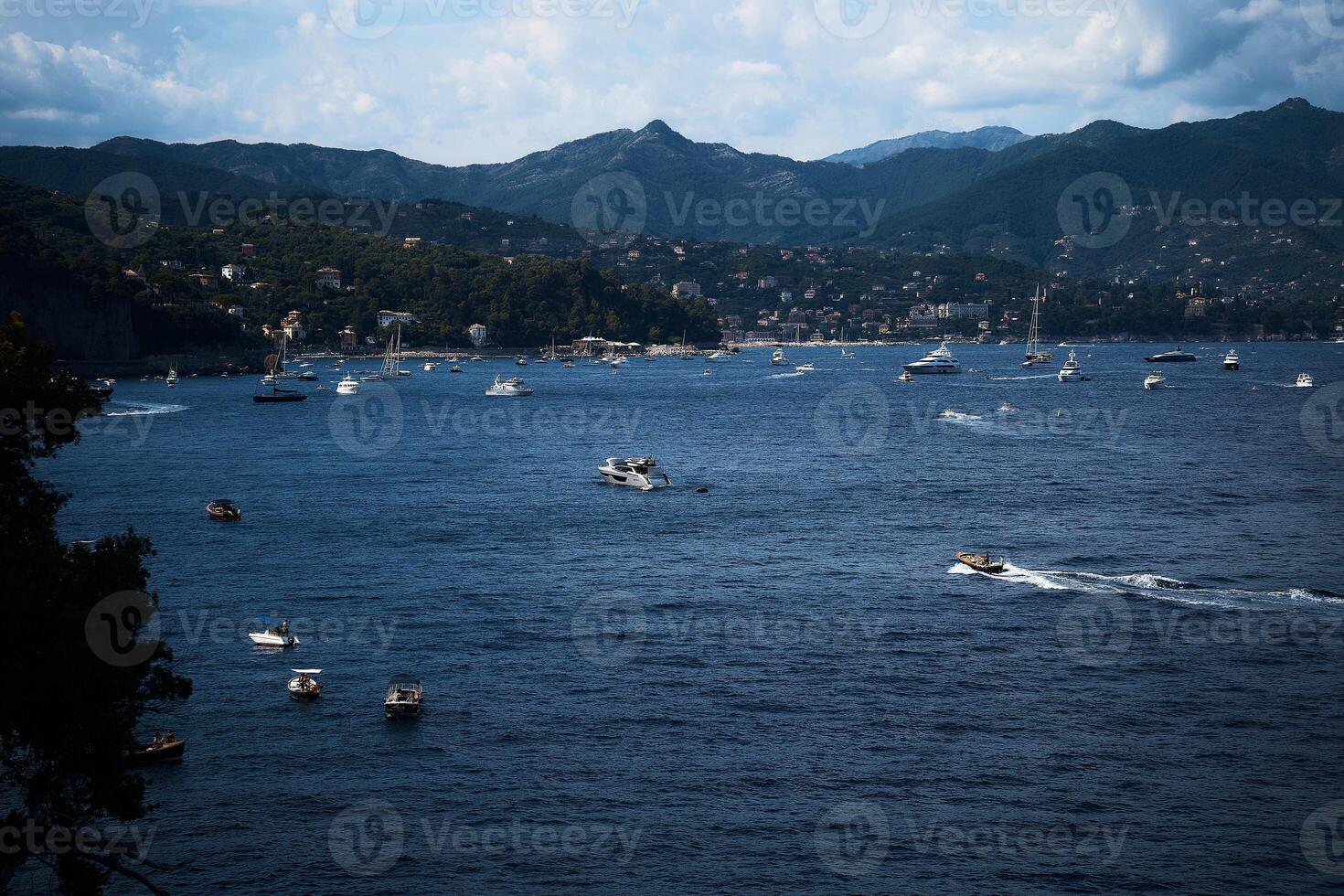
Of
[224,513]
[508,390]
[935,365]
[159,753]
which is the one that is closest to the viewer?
[159,753]

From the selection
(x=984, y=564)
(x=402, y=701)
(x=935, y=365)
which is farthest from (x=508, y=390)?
(x=402, y=701)

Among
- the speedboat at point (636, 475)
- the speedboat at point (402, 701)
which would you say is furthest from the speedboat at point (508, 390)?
the speedboat at point (402, 701)

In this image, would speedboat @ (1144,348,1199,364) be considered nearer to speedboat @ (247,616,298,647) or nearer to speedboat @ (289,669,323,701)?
speedboat @ (247,616,298,647)

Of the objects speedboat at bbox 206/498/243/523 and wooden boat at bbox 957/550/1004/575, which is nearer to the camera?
wooden boat at bbox 957/550/1004/575

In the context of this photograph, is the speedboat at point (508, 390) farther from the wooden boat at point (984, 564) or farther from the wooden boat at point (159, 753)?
the wooden boat at point (159, 753)

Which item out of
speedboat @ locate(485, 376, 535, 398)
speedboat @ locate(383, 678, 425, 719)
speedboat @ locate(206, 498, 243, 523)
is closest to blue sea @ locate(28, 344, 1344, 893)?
speedboat @ locate(383, 678, 425, 719)

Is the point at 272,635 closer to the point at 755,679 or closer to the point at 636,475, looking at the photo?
the point at 755,679
